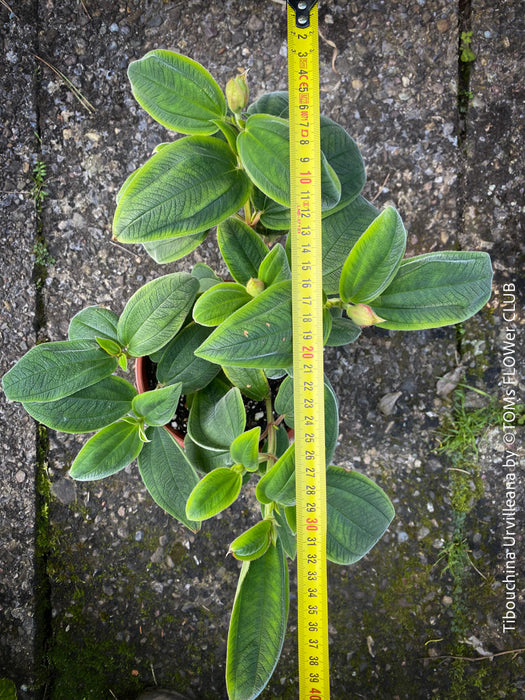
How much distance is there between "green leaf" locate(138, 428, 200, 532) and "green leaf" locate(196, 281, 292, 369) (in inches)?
13.2

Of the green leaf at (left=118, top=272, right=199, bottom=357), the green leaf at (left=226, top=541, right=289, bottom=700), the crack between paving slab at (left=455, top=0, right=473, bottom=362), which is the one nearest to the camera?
the green leaf at (left=226, top=541, right=289, bottom=700)

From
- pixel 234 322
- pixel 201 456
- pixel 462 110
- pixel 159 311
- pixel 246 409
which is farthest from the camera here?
pixel 462 110

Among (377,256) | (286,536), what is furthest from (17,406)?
(377,256)

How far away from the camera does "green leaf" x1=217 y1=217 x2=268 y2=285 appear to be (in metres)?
1.06

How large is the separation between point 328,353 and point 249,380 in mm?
639

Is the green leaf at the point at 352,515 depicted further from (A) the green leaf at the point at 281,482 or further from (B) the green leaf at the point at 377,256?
(B) the green leaf at the point at 377,256

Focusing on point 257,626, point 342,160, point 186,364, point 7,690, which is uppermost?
point 342,160

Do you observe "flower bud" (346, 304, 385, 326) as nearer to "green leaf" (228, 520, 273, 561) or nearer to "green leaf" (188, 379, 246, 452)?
"green leaf" (188, 379, 246, 452)

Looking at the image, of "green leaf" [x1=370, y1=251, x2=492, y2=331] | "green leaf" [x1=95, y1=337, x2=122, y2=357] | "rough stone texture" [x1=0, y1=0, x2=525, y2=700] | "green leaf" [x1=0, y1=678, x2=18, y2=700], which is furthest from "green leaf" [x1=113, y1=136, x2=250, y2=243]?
"green leaf" [x1=0, y1=678, x2=18, y2=700]

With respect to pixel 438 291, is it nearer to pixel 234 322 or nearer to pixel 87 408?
pixel 234 322

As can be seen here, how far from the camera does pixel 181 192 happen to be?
953mm

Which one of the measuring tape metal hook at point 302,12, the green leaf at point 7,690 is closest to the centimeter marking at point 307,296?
the measuring tape metal hook at point 302,12

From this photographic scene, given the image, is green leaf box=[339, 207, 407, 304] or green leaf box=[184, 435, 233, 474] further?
green leaf box=[184, 435, 233, 474]

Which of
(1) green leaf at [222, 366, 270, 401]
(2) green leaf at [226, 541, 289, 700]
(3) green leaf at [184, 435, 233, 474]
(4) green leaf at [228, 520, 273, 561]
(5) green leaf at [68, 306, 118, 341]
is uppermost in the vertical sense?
(5) green leaf at [68, 306, 118, 341]
